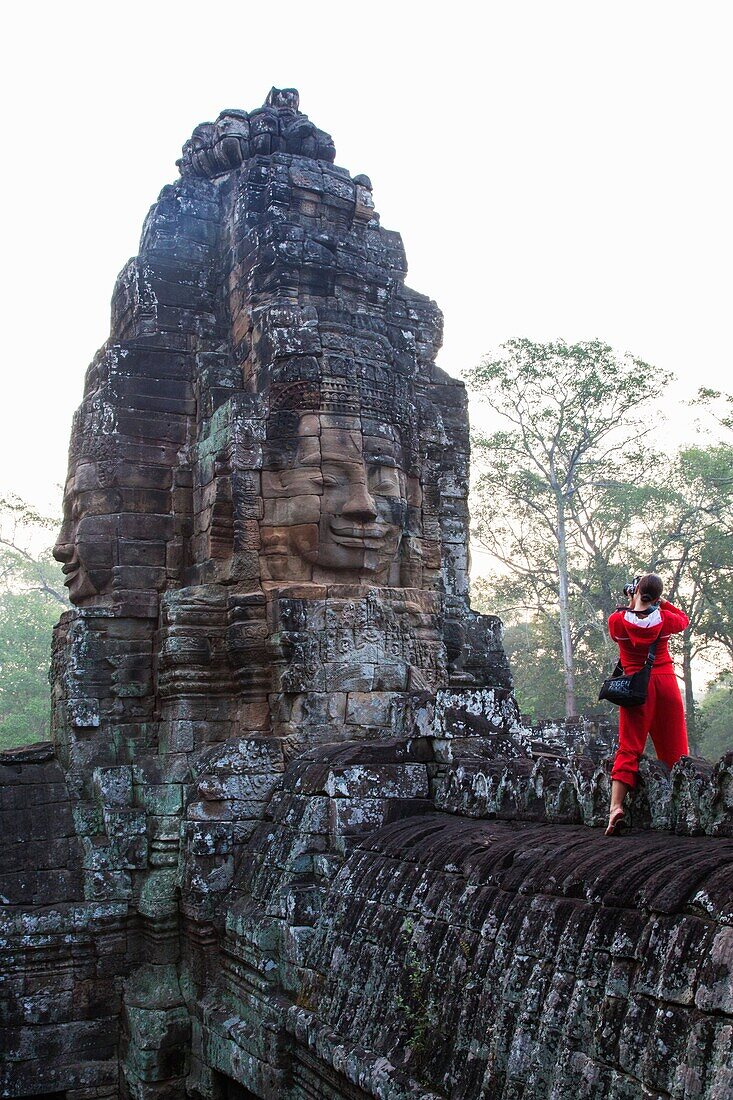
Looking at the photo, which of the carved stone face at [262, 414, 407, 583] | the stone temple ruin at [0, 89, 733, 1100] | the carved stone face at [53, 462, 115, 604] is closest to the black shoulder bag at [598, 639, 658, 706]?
the stone temple ruin at [0, 89, 733, 1100]

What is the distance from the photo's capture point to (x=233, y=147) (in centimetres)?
1039

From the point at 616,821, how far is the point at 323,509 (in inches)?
184

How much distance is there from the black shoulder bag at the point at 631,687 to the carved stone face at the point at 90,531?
5.49m

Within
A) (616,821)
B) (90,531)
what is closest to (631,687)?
(616,821)

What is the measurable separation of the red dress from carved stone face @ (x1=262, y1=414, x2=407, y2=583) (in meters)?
3.77

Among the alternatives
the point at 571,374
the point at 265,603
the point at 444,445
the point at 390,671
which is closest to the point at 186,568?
the point at 265,603

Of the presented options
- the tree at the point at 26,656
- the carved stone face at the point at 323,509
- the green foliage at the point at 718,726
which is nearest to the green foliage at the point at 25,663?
the tree at the point at 26,656

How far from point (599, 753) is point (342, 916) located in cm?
437

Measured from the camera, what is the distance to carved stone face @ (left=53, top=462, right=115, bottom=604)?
30.0 ft

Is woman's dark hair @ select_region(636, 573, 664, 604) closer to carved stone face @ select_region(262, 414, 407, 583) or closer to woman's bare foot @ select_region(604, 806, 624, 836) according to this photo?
woman's bare foot @ select_region(604, 806, 624, 836)

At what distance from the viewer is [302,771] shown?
700 cm

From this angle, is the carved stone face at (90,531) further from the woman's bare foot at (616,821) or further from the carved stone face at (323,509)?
the woman's bare foot at (616,821)

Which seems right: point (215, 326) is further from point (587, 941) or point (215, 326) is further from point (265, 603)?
point (587, 941)

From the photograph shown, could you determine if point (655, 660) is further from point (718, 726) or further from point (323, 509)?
point (718, 726)
